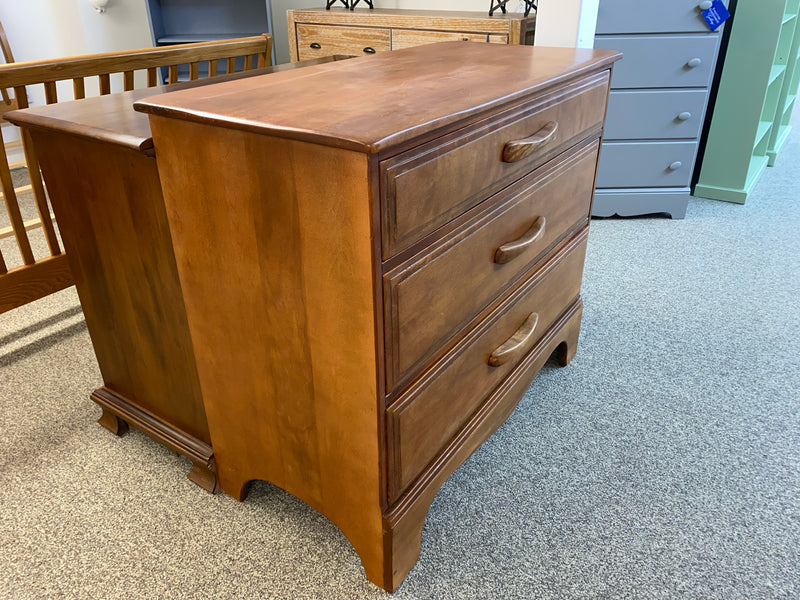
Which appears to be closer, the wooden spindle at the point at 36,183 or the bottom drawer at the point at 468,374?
the bottom drawer at the point at 468,374

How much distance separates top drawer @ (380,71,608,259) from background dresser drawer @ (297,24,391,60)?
1.44 meters

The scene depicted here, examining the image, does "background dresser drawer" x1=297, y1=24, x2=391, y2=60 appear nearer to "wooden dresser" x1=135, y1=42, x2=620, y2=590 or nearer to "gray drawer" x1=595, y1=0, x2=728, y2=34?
"gray drawer" x1=595, y1=0, x2=728, y2=34

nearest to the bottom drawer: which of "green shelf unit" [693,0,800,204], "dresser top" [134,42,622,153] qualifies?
"dresser top" [134,42,622,153]

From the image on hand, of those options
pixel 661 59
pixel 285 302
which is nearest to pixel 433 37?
pixel 661 59

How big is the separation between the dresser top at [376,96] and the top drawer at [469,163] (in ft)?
0.10

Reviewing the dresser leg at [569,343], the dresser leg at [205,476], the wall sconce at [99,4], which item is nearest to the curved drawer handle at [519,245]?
the dresser leg at [569,343]

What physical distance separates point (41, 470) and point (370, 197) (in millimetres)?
1112

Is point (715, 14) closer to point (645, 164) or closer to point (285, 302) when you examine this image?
point (645, 164)

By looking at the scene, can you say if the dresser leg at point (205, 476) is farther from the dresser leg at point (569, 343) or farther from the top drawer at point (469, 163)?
the dresser leg at point (569, 343)

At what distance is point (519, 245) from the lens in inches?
43.4

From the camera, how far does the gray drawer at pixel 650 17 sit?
2.22 meters

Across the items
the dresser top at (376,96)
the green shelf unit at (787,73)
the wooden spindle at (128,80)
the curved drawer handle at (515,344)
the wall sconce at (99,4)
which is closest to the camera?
the dresser top at (376,96)

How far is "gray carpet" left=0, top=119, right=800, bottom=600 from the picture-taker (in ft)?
3.50

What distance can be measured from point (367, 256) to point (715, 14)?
2.17 meters
